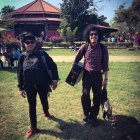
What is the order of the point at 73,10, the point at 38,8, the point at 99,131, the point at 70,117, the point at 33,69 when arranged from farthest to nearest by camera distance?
the point at 38,8 < the point at 73,10 < the point at 70,117 < the point at 99,131 < the point at 33,69

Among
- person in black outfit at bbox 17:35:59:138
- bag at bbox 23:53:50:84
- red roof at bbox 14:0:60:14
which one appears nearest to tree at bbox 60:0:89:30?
red roof at bbox 14:0:60:14

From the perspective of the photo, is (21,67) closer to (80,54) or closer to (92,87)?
(80,54)

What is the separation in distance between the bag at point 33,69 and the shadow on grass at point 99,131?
124cm

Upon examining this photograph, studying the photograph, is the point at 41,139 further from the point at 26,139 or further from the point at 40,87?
the point at 40,87

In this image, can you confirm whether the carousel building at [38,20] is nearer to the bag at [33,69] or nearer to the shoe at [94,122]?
the shoe at [94,122]

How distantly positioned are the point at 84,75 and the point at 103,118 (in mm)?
1249

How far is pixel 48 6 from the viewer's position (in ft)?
162

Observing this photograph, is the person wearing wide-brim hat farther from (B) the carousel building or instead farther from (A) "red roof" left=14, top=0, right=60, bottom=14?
(A) "red roof" left=14, top=0, right=60, bottom=14

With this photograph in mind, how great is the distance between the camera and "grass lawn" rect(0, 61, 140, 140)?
4.94 meters

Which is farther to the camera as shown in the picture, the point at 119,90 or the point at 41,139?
the point at 119,90

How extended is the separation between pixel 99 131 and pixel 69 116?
44.8 inches

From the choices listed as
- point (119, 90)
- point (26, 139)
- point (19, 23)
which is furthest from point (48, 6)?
point (26, 139)

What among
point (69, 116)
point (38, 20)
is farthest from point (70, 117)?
point (38, 20)

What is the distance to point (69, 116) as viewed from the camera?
5957mm
